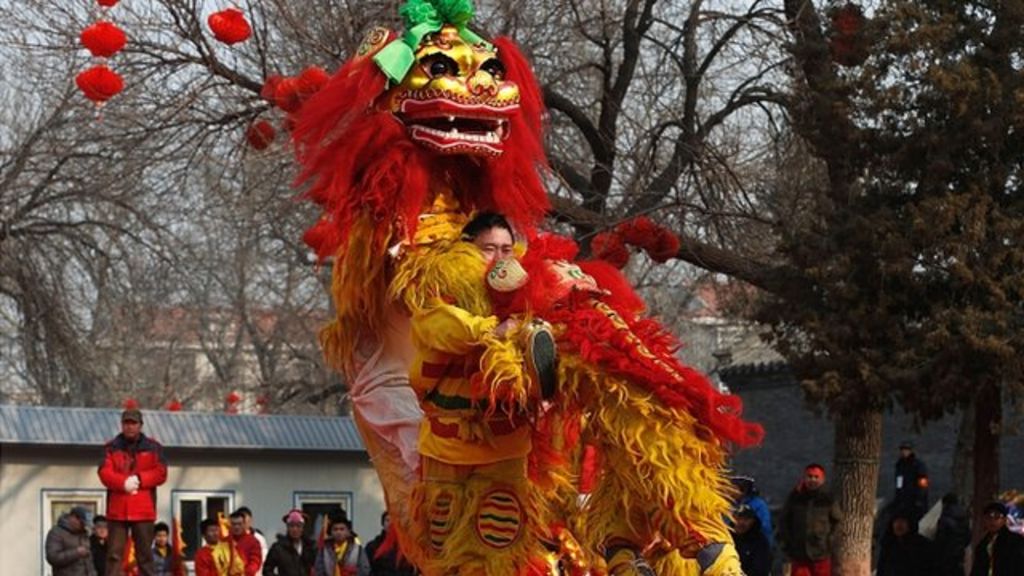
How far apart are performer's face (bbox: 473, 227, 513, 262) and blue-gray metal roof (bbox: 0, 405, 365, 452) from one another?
38.0 ft

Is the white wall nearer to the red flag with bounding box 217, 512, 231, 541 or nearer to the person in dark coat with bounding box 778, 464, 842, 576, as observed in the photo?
the red flag with bounding box 217, 512, 231, 541

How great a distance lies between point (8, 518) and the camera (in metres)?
19.1

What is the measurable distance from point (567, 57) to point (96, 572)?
603cm

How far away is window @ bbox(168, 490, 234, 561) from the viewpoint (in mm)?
20328

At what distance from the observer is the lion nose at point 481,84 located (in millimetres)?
8992

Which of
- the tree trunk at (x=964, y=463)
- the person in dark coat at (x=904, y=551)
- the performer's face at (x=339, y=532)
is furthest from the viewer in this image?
the tree trunk at (x=964, y=463)

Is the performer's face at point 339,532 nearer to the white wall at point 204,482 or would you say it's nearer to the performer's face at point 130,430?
the performer's face at point 130,430

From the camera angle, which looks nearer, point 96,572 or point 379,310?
point 379,310

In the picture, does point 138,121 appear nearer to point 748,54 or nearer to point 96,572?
point 96,572

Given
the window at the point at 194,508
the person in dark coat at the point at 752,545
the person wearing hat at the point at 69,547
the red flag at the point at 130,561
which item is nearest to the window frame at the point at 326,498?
the window at the point at 194,508

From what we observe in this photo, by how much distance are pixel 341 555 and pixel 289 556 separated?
1.00 metres

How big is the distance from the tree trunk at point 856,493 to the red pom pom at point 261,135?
4.98m

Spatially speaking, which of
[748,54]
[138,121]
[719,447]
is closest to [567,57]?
[748,54]

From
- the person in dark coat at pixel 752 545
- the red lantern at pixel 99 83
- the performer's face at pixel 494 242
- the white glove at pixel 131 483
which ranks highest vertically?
the red lantern at pixel 99 83
